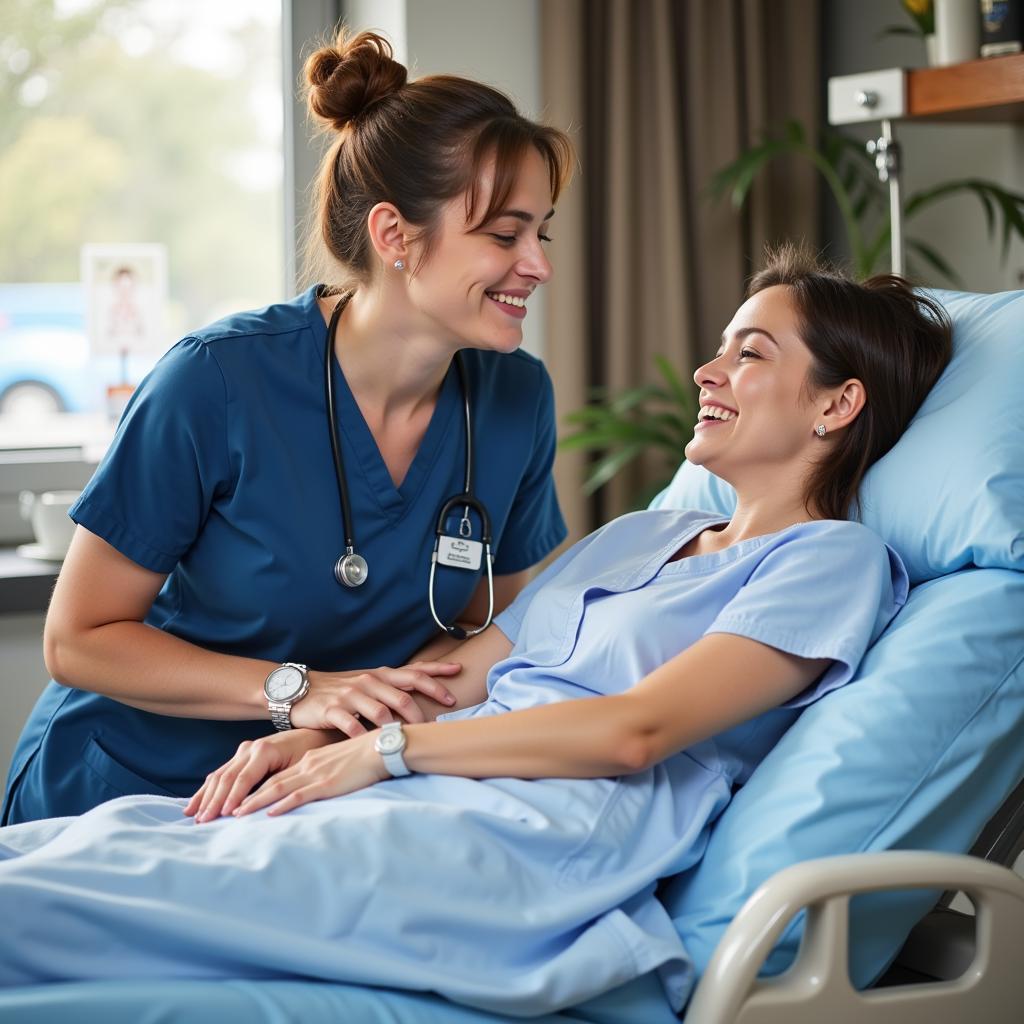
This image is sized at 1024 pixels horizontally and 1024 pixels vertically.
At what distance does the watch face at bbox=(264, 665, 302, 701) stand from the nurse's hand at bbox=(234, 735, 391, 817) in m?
0.19

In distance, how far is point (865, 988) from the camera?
132 centimetres

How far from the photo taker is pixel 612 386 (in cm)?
324

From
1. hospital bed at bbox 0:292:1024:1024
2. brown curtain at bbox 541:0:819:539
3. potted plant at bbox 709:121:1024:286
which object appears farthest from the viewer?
brown curtain at bbox 541:0:819:539

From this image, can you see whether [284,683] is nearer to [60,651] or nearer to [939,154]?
→ [60,651]

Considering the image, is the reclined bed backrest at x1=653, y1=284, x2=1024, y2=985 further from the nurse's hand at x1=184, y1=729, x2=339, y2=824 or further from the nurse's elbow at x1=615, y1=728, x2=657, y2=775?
the nurse's hand at x1=184, y1=729, x2=339, y2=824

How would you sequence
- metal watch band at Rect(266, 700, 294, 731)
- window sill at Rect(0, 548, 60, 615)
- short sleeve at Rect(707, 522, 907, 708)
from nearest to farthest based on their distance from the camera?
short sleeve at Rect(707, 522, 907, 708), metal watch band at Rect(266, 700, 294, 731), window sill at Rect(0, 548, 60, 615)

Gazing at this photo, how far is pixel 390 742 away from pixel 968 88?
181cm

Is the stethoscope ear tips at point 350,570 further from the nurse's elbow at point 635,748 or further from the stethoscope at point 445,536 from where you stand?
the nurse's elbow at point 635,748

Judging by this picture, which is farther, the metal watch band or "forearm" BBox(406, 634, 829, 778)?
the metal watch band

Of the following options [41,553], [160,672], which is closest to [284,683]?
[160,672]

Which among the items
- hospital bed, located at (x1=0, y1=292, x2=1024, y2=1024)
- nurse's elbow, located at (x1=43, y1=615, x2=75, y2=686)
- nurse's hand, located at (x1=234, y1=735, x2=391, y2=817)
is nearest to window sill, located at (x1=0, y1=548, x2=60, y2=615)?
nurse's elbow, located at (x1=43, y1=615, x2=75, y2=686)

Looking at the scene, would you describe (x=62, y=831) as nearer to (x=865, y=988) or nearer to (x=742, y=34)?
(x=865, y=988)

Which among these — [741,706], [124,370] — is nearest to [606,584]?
[741,706]

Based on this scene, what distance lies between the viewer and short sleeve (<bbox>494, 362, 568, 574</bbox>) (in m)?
1.98
